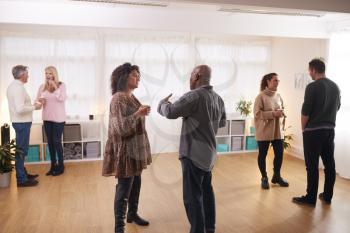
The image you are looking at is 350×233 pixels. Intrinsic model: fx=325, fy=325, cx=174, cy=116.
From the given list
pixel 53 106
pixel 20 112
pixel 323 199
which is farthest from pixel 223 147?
pixel 20 112

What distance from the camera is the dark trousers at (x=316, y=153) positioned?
3527 millimetres

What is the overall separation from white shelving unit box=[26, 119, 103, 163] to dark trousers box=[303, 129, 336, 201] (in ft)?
11.3

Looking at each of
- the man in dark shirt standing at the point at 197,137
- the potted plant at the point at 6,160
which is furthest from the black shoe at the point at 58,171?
the man in dark shirt standing at the point at 197,137

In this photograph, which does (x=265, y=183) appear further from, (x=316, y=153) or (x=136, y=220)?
(x=136, y=220)

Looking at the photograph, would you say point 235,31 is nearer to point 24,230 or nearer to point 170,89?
point 170,89

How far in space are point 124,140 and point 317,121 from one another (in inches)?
83.1

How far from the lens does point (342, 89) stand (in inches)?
186

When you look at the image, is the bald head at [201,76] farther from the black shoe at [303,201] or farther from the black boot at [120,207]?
the black shoe at [303,201]

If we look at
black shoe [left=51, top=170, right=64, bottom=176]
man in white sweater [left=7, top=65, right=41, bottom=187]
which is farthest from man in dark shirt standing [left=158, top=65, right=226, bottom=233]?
black shoe [left=51, top=170, right=64, bottom=176]

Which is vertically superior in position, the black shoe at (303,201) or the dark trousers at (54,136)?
the dark trousers at (54,136)

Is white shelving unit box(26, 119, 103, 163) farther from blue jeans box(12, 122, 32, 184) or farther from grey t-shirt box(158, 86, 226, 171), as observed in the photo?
grey t-shirt box(158, 86, 226, 171)

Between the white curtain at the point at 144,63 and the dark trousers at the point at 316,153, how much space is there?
8.34 feet

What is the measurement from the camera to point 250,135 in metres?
6.33

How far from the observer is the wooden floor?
310cm
